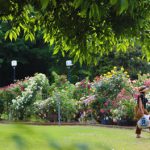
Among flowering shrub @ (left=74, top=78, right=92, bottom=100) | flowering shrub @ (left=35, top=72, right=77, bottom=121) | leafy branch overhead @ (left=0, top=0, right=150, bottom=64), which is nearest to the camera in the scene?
leafy branch overhead @ (left=0, top=0, right=150, bottom=64)

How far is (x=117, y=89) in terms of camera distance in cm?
1667

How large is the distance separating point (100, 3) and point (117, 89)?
13577mm

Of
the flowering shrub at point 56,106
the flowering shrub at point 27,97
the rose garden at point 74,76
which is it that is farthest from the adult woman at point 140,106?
the flowering shrub at point 27,97

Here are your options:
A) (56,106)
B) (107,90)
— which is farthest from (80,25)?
(56,106)

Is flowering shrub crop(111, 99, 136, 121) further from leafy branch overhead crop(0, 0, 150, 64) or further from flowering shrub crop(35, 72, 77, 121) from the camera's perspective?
leafy branch overhead crop(0, 0, 150, 64)

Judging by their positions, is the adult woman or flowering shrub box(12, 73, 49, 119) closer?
the adult woman

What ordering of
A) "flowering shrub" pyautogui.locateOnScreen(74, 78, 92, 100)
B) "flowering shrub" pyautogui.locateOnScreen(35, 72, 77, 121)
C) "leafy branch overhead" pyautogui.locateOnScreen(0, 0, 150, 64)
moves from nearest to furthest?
"leafy branch overhead" pyautogui.locateOnScreen(0, 0, 150, 64), "flowering shrub" pyautogui.locateOnScreen(35, 72, 77, 121), "flowering shrub" pyautogui.locateOnScreen(74, 78, 92, 100)

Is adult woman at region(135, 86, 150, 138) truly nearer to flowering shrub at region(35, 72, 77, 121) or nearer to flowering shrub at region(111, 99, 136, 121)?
flowering shrub at region(111, 99, 136, 121)

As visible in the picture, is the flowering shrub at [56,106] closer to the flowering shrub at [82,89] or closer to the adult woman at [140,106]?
the flowering shrub at [82,89]

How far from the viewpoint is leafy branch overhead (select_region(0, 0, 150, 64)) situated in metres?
3.62

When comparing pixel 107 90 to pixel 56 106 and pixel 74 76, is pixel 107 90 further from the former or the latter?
pixel 74 76

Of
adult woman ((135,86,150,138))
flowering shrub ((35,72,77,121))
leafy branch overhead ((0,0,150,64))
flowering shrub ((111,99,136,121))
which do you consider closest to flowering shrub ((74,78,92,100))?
flowering shrub ((35,72,77,121))

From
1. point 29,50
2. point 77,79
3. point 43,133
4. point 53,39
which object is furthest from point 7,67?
point 43,133

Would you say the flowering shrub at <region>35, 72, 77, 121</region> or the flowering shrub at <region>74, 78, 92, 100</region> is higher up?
the flowering shrub at <region>74, 78, 92, 100</region>
